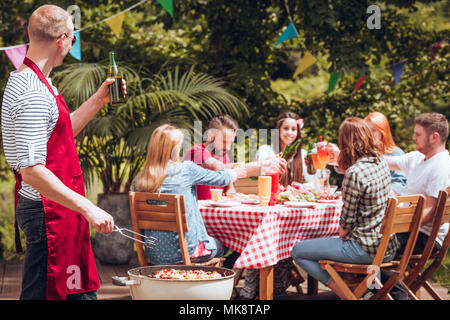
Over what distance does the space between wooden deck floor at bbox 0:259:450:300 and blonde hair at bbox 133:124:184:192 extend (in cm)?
140

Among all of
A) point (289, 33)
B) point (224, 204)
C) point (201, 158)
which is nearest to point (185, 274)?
point (224, 204)

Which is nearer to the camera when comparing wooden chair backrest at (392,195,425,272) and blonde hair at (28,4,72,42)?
blonde hair at (28,4,72,42)

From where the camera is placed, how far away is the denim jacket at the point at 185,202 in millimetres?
3641

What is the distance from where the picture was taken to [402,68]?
736 cm

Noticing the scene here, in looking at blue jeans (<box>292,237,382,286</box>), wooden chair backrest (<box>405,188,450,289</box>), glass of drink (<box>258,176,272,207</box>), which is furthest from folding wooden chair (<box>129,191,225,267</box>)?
wooden chair backrest (<box>405,188,450,289</box>)

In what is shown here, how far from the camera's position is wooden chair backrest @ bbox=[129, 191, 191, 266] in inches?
137

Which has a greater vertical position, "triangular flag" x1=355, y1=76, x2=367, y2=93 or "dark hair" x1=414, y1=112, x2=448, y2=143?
"triangular flag" x1=355, y1=76, x2=367, y2=93

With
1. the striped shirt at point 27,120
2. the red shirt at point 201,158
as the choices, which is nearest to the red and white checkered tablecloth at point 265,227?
the red shirt at point 201,158

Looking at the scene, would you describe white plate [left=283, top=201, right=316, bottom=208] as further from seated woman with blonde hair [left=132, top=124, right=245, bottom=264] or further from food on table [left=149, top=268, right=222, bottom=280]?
food on table [left=149, top=268, right=222, bottom=280]

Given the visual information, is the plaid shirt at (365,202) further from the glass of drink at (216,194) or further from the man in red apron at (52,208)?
the man in red apron at (52,208)

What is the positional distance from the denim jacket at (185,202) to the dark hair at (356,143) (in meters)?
0.74

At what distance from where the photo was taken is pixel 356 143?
3689 millimetres

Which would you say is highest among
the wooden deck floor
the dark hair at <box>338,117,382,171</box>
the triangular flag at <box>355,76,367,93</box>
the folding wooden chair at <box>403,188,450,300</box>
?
the triangular flag at <box>355,76,367,93</box>
